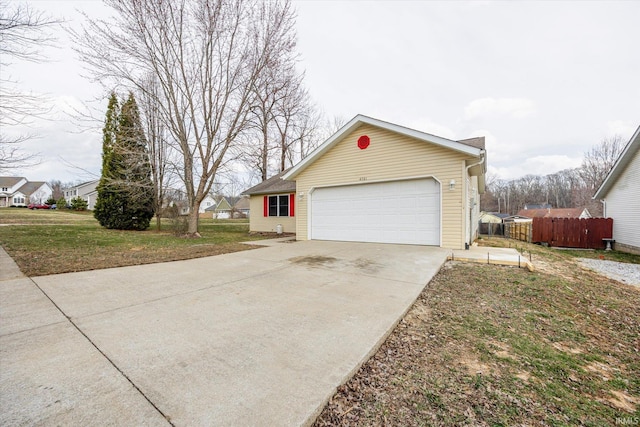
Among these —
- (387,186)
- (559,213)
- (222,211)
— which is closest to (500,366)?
(387,186)

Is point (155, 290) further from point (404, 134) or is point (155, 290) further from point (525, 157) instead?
point (525, 157)

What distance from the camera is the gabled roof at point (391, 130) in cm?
729

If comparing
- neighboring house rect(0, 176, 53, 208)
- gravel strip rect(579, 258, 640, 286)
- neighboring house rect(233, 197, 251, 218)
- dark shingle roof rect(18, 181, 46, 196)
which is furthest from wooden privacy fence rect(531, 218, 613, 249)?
dark shingle roof rect(18, 181, 46, 196)

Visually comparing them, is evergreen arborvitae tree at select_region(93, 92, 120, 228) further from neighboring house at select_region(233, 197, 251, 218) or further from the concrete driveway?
neighboring house at select_region(233, 197, 251, 218)

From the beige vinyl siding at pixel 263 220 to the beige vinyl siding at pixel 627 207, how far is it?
48.5ft

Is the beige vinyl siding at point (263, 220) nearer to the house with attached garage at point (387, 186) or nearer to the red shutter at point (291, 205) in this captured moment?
the red shutter at point (291, 205)

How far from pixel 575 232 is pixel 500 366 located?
15.5m

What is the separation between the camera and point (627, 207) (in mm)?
11594

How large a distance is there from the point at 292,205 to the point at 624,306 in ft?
37.4

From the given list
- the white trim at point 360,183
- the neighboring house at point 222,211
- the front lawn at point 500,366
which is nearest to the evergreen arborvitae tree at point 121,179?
the white trim at point 360,183

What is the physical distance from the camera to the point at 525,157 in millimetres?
34000

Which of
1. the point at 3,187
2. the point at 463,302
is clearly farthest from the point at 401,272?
the point at 3,187

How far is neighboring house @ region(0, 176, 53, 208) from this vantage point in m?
42.4

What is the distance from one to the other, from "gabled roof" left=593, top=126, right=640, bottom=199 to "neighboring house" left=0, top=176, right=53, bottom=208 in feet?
224
